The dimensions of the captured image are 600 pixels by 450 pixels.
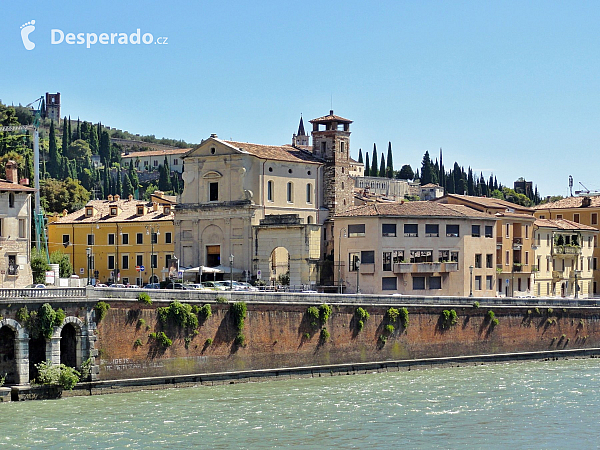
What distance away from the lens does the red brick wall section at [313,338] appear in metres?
49.8

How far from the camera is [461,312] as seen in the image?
6253 cm

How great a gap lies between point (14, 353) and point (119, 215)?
4784 centimetres

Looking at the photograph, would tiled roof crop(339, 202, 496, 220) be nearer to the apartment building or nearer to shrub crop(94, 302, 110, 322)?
the apartment building

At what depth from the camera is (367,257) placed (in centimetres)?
6944

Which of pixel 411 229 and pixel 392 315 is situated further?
pixel 411 229

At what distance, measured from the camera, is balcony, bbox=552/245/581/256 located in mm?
88812

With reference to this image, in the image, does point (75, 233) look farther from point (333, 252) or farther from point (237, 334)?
point (237, 334)

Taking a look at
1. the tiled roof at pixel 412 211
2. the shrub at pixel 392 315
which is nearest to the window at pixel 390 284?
the tiled roof at pixel 412 211

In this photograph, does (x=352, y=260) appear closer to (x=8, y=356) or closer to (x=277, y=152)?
(x=277, y=152)

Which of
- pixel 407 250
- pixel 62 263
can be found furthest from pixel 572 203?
pixel 62 263

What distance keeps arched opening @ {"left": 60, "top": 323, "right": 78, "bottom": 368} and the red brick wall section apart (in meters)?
1.17

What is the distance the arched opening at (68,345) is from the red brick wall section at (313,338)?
117cm

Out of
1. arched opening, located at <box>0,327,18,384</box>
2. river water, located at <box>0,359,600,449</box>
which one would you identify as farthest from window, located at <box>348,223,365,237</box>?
arched opening, located at <box>0,327,18,384</box>

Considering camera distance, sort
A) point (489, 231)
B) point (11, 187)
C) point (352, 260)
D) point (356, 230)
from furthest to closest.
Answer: point (489, 231), point (352, 260), point (356, 230), point (11, 187)
